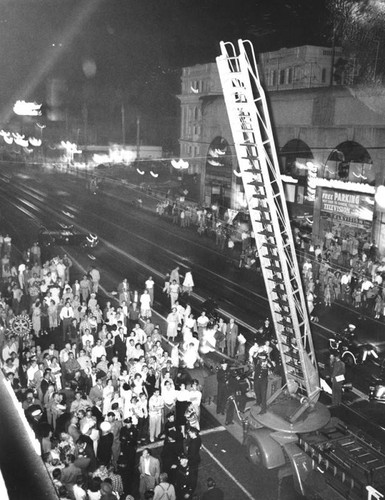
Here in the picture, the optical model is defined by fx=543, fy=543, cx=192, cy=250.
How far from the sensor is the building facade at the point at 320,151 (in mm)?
32500

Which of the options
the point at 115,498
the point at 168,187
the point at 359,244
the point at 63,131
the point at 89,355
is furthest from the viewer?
the point at 63,131

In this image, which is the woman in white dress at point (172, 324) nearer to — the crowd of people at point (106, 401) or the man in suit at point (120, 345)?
the crowd of people at point (106, 401)

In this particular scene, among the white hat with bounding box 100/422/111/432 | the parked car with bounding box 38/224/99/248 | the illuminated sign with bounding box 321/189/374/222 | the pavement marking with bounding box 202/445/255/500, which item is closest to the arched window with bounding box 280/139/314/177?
the illuminated sign with bounding box 321/189/374/222

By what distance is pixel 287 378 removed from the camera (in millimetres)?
12719

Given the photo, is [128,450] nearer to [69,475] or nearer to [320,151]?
[69,475]

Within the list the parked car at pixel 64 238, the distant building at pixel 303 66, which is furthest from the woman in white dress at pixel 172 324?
the distant building at pixel 303 66

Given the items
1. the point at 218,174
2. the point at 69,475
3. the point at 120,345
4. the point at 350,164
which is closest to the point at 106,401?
the point at 69,475

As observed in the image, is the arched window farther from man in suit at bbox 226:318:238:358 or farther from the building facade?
man in suit at bbox 226:318:238:358

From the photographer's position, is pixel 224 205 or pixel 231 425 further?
pixel 224 205

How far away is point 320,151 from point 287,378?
26411mm

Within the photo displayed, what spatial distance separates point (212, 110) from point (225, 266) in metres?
21.7

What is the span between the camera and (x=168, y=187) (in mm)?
64750

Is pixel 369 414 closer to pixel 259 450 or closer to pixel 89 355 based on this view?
pixel 259 450

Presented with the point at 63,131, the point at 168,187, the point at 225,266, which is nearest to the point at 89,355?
the point at 225,266
